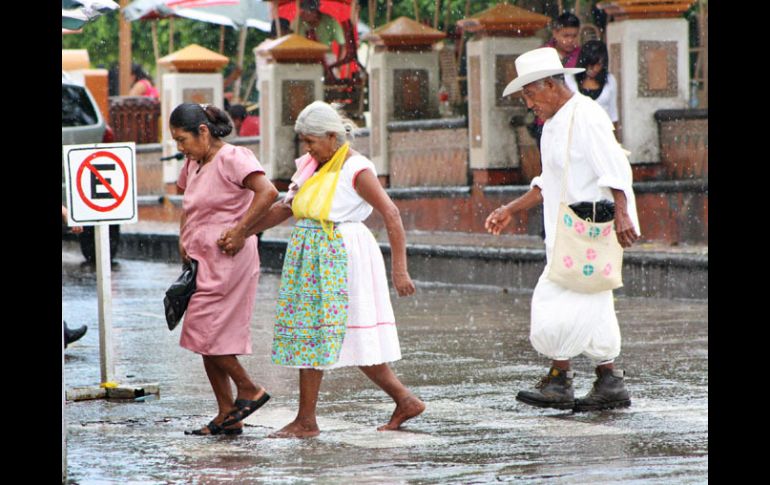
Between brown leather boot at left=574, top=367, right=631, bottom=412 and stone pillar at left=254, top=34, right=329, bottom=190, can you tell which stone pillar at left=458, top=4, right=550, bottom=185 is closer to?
stone pillar at left=254, top=34, right=329, bottom=190

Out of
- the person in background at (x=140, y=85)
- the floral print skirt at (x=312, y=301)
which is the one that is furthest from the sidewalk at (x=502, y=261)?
the person in background at (x=140, y=85)

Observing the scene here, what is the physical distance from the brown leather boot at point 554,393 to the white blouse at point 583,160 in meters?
0.65

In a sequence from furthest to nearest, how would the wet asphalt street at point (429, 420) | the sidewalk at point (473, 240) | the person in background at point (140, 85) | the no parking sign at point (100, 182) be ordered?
the person in background at point (140, 85)
the sidewalk at point (473, 240)
the no parking sign at point (100, 182)
the wet asphalt street at point (429, 420)

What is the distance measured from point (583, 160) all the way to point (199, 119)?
1.94 m

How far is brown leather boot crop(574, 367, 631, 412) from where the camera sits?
29.4ft

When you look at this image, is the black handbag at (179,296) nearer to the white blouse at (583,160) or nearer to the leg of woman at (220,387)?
the leg of woman at (220,387)

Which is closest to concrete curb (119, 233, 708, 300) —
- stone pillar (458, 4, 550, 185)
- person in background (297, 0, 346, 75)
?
stone pillar (458, 4, 550, 185)

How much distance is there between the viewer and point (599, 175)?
8.84 meters

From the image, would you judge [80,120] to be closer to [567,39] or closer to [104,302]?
[567,39]

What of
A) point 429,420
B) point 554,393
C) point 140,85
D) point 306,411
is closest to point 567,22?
point 554,393

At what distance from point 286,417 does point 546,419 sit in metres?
1.30

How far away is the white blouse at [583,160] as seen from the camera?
8.83 meters
